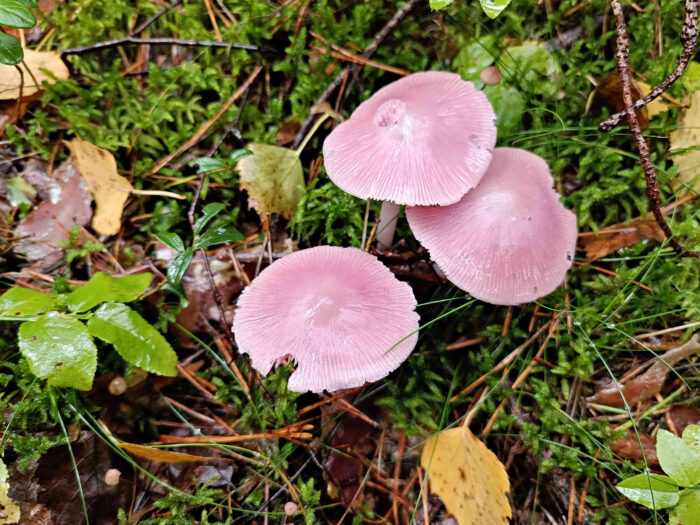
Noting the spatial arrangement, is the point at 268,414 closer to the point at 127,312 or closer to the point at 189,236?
the point at 127,312

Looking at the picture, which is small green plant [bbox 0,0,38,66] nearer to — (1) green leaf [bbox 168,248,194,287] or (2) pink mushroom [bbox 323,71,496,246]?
(1) green leaf [bbox 168,248,194,287]

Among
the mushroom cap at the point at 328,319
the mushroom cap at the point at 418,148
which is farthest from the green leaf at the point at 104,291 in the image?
the mushroom cap at the point at 418,148

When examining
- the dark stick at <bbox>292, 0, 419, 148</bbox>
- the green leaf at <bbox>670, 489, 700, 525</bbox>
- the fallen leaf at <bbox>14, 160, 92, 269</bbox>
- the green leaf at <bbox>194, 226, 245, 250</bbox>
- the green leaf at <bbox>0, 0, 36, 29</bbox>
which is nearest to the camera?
the green leaf at <bbox>670, 489, 700, 525</bbox>

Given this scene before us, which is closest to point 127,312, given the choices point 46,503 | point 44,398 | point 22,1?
point 44,398

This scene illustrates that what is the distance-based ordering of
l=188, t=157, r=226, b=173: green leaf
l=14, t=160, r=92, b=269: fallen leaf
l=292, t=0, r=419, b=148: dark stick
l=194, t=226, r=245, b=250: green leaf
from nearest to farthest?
l=194, t=226, r=245, b=250: green leaf
l=188, t=157, r=226, b=173: green leaf
l=14, t=160, r=92, b=269: fallen leaf
l=292, t=0, r=419, b=148: dark stick

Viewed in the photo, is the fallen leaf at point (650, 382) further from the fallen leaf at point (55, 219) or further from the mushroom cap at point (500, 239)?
the fallen leaf at point (55, 219)

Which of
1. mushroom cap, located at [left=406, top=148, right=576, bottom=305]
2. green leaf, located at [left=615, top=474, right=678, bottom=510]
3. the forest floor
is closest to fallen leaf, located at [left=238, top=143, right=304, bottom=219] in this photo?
the forest floor
